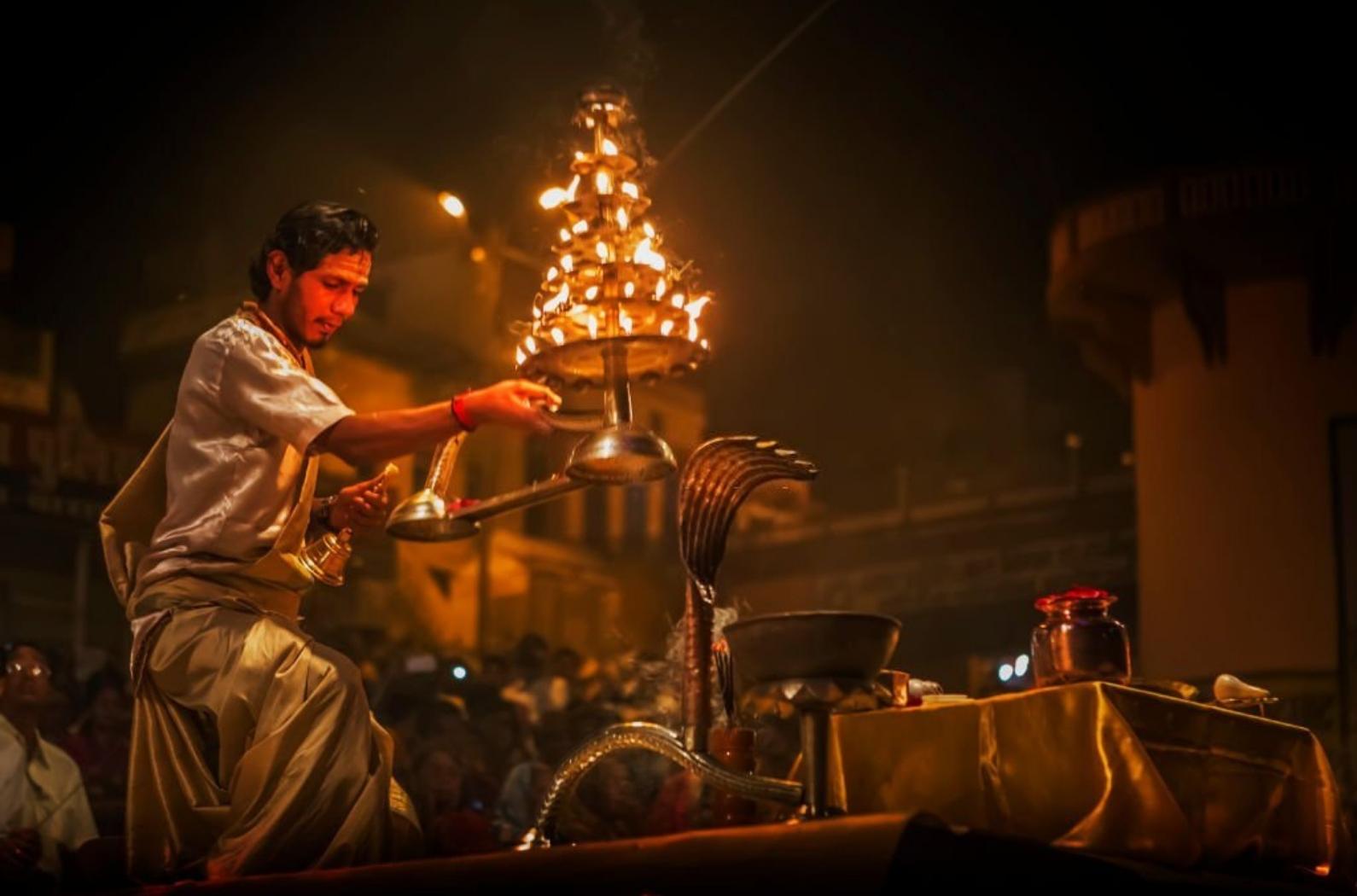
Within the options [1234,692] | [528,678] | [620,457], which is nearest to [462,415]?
[620,457]

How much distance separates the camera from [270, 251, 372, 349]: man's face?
13.1ft

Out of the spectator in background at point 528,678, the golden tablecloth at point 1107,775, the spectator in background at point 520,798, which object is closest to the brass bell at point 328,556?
the golden tablecloth at point 1107,775

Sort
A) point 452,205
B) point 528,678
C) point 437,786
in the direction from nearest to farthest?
point 437,786 < point 528,678 < point 452,205

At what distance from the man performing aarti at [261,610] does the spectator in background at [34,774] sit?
11.4 feet

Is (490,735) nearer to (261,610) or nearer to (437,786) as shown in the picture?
(437,786)

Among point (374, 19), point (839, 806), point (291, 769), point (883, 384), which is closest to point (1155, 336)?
point (883, 384)

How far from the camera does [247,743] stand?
12.0ft

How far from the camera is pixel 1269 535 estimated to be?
13352 millimetres

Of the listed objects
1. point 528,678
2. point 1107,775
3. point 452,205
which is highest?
point 452,205

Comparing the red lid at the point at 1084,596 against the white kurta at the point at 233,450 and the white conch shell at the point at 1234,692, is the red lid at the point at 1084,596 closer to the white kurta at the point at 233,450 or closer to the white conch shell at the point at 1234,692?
the white conch shell at the point at 1234,692

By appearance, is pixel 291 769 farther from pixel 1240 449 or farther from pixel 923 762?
pixel 1240 449

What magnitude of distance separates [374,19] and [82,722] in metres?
5.26

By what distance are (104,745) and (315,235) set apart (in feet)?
19.5

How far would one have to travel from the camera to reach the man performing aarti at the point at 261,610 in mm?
3559
